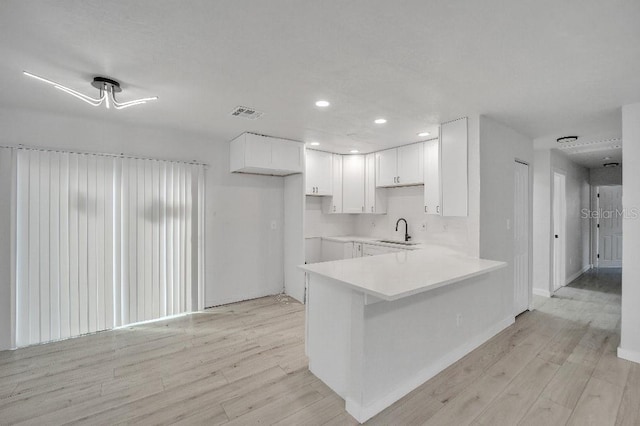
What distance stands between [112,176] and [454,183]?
391cm

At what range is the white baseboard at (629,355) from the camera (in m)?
2.67

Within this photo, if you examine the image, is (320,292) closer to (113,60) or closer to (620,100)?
(113,60)

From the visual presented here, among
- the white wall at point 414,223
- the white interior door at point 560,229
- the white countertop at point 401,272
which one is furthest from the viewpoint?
the white interior door at point 560,229

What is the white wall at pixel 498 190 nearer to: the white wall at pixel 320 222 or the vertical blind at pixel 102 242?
the white wall at pixel 320 222

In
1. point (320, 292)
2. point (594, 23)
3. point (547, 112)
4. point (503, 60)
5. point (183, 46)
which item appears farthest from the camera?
point (547, 112)

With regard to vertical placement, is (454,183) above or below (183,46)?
below

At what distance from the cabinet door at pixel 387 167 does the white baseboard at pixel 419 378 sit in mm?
2435

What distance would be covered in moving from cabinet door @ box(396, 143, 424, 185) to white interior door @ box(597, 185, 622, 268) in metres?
5.76

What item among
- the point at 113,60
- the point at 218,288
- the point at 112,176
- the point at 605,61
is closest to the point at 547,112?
Answer: the point at 605,61

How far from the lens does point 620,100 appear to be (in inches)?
104

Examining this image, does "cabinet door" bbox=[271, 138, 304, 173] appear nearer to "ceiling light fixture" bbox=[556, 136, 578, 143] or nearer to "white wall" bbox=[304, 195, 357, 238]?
"white wall" bbox=[304, 195, 357, 238]

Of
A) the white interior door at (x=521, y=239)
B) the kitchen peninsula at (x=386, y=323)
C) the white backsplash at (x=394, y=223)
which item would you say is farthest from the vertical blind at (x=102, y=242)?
the white interior door at (x=521, y=239)

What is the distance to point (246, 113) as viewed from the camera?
10.0ft

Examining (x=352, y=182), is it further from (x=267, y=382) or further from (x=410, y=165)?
(x=267, y=382)
